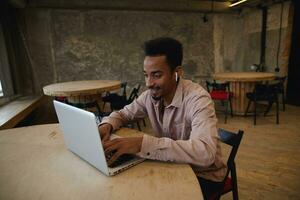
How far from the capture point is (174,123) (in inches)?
50.1

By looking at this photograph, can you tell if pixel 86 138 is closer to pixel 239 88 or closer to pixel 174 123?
pixel 174 123

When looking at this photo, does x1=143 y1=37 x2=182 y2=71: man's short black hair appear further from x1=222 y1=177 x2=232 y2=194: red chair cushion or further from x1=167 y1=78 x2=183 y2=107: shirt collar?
x1=222 y1=177 x2=232 y2=194: red chair cushion

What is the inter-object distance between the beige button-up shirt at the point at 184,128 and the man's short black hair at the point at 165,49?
154mm

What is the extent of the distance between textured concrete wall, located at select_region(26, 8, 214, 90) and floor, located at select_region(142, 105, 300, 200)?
2.41 m

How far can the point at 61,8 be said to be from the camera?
16.5ft

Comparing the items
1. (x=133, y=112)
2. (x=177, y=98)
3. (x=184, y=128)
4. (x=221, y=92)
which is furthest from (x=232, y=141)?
(x=221, y=92)

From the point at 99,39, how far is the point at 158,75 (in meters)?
4.61

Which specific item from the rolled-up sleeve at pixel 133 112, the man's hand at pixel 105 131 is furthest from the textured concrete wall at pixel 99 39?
the man's hand at pixel 105 131

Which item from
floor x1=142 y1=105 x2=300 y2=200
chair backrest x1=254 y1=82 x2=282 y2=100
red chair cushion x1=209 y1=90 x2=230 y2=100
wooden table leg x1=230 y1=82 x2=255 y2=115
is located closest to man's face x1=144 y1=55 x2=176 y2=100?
floor x1=142 y1=105 x2=300 y2=200

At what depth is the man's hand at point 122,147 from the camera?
0.93 metres

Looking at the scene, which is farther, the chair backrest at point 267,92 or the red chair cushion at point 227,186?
the chair backrest at point 267,92

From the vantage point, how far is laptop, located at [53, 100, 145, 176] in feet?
2.69

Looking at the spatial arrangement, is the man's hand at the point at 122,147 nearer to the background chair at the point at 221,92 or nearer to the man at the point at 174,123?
the man at the point at 174,123

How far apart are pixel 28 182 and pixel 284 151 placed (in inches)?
121
